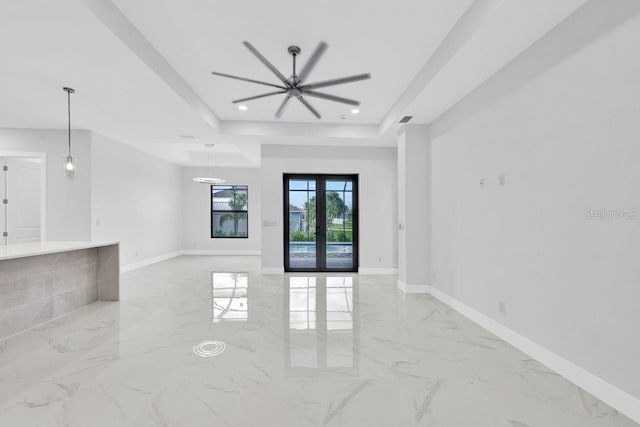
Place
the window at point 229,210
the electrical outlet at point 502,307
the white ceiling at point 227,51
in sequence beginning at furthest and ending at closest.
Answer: the window at point 229,210, the electrical outlet at point 502,307, the white ceiling at point 227,51

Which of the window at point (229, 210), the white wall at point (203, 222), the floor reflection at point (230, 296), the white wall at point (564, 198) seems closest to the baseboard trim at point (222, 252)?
the white wall at point (203, 222)

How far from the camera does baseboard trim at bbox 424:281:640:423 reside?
1763mm

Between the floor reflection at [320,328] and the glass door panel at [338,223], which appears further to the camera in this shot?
the glass door panel at [338,223]

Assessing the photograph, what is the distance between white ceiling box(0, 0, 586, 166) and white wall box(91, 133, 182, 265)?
4.03 ft

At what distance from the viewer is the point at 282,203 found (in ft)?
19.6

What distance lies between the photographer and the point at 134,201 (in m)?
6.60

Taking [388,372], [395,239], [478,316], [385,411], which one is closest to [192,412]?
[385,411]

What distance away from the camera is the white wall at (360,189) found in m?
5.97

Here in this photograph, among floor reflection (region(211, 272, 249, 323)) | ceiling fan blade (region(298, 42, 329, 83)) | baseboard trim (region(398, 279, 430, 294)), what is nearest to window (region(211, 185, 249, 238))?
floor reflection (region(211, 272, 249, 323))

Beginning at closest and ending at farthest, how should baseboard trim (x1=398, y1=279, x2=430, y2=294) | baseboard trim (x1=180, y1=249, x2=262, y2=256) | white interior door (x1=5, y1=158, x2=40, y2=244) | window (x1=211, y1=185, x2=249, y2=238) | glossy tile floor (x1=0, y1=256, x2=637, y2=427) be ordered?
glossy tile floor (x1=0, y1=256, x2=637, y2=427) < baseboard trim (x1=398, y1=279, x2=430, y2=294) < white interior door (x1=5, y1=158, x2=40, y2=244) < baseboard trim (x1=180, y1=249, x2=262, y2=256) < window (x1=211, y1=185, x2=249, y2=238)

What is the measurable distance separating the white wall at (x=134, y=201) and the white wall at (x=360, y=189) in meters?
3.07

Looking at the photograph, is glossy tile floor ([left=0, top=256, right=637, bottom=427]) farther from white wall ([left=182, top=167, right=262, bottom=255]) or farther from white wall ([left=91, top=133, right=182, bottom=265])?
white wall ([left=182, top=167, right=262, bottom=255])

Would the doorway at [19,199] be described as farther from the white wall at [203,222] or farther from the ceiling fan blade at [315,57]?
the ceiling fan blade at [315,57]

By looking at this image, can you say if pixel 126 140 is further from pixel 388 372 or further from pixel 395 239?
pixel 388 372
